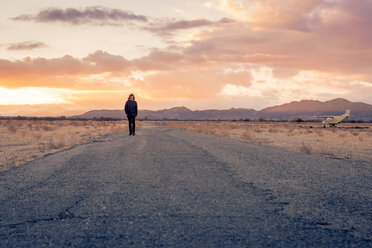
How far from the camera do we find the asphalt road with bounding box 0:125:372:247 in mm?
3373

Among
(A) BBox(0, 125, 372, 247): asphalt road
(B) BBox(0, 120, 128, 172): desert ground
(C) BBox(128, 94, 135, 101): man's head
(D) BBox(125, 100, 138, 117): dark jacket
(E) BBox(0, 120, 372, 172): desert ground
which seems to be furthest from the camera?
(C) BBox(128, 94, 135, 101): man's head

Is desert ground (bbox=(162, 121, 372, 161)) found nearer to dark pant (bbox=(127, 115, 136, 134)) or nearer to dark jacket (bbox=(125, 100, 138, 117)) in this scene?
dark pant (bbox=(127, 115, 136, 134))

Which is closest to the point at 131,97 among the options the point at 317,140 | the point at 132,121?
the point at 132,121

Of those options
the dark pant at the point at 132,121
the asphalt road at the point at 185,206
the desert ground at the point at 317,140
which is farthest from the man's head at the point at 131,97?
the asphalt road at the point at 185,206

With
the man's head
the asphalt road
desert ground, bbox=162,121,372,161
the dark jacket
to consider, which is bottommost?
desert ground, bbox=162,121,372,161

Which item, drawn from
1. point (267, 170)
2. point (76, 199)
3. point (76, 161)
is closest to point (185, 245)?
point (76, 199)

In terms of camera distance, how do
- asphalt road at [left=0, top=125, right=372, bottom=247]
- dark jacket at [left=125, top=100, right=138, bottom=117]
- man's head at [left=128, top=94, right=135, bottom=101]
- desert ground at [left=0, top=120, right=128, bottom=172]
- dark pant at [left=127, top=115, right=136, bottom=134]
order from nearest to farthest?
asphalt road at [left=0, top=125, right=372, bottom=247] < desert ground at [left=0, top=120, right=128, bottom=172] < dark jacket at [left=125, top=100, right=138, bottom=117] < man's head at [left=128, top=94, right=135, bottom=101] < dark pant at [left=127, top=115, right=136, bottom=134]

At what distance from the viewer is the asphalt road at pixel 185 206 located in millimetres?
3373

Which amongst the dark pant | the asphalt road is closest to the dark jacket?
the dark pant

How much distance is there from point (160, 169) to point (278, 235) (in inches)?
181

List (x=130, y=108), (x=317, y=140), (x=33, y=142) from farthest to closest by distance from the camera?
(x=317, y=140) < (x=33, y=142) < (x=130, y=108)

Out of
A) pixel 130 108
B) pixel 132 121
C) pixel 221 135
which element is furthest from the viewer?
pixel 221 135

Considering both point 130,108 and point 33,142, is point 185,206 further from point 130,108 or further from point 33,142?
point 33,142

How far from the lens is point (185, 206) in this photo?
4539 millimetres
